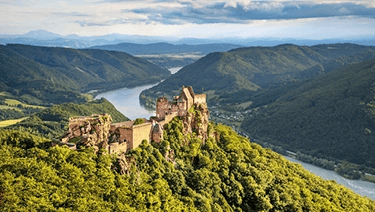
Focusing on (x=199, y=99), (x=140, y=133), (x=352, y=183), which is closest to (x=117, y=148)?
(x=140, y=133)

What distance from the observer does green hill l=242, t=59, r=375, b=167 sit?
15488cm

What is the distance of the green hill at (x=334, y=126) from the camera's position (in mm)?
154875

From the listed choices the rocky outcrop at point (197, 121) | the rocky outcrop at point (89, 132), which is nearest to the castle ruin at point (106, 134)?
the rocky outcrop at point (89, 132)

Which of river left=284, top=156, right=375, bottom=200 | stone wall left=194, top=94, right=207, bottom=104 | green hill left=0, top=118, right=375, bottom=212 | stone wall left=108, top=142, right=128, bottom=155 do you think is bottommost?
river left=284, top=156, right=375, bottom=200

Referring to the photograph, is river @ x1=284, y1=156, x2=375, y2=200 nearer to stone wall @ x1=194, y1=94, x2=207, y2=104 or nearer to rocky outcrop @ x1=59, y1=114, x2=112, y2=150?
stone wall @ x1=194, y1=94, x2=207, y2=104

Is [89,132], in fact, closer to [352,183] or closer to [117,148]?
[117,148]

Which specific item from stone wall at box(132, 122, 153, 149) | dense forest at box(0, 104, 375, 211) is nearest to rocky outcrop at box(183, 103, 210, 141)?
dense forest at box(0, 104, 375, 211)

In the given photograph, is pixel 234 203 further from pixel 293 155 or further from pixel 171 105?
pixel 293 155

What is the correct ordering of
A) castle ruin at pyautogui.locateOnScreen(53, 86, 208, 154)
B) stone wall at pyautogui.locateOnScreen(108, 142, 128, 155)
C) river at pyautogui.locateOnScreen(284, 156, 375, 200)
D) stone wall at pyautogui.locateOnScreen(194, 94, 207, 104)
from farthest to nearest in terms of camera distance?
river at pyautogui.locateOnScreen(284, 156, 375, 200)
stone wall at pyautogui.locateOnScreen(194, 94, 207, 104)
castle ruin at pyautogui.locateOnScreen(53, 86, 208, 154)
stone wall at pyautogui.locateOnScreen(108, 142, 128, 155)

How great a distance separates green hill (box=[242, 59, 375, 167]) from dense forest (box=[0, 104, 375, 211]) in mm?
89916

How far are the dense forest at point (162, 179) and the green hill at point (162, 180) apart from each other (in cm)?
8

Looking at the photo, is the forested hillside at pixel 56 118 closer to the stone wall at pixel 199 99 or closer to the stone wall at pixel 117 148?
the stone wall at pixel 199 99

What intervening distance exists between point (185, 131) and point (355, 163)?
10568cm

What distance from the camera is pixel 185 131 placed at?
182ft
